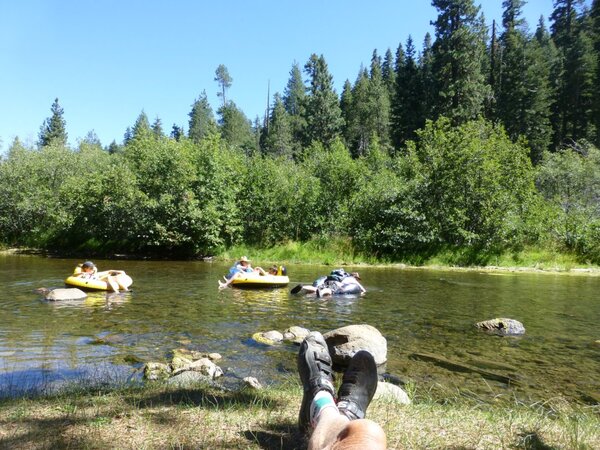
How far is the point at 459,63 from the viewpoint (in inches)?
1670

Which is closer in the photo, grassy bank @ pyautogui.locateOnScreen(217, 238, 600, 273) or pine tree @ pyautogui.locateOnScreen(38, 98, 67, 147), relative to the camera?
grassy bank @ pyautogui.locateOnScreen(217, 238, 600, 273)

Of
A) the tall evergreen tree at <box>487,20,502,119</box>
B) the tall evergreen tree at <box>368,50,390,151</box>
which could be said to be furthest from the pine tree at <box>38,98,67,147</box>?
the tall evergreen tree at <box>487,20,502,119</box>

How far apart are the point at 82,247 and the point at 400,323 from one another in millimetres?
29954

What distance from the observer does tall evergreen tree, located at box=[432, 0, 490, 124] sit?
41938mm

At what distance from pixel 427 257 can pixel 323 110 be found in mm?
32930

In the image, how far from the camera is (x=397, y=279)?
19.9 meters

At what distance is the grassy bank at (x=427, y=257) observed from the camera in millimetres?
25172

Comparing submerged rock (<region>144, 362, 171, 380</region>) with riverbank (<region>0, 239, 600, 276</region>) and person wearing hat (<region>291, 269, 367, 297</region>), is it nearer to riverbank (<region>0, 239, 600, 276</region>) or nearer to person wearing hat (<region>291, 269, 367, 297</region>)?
person wearing hat (<region>291, 269, 367, 297</region>)

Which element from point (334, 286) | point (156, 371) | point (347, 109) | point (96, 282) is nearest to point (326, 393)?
point (156, 371)

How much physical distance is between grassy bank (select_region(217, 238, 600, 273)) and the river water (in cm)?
693

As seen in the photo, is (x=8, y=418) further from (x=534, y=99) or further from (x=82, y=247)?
(x=534, y=99)

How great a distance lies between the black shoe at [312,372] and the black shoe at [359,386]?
0.11 metres

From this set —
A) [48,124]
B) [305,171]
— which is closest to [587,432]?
[305,171]

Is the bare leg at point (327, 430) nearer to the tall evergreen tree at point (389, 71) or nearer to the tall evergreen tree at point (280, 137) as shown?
the tall evergreen tree at point (280, 137)
